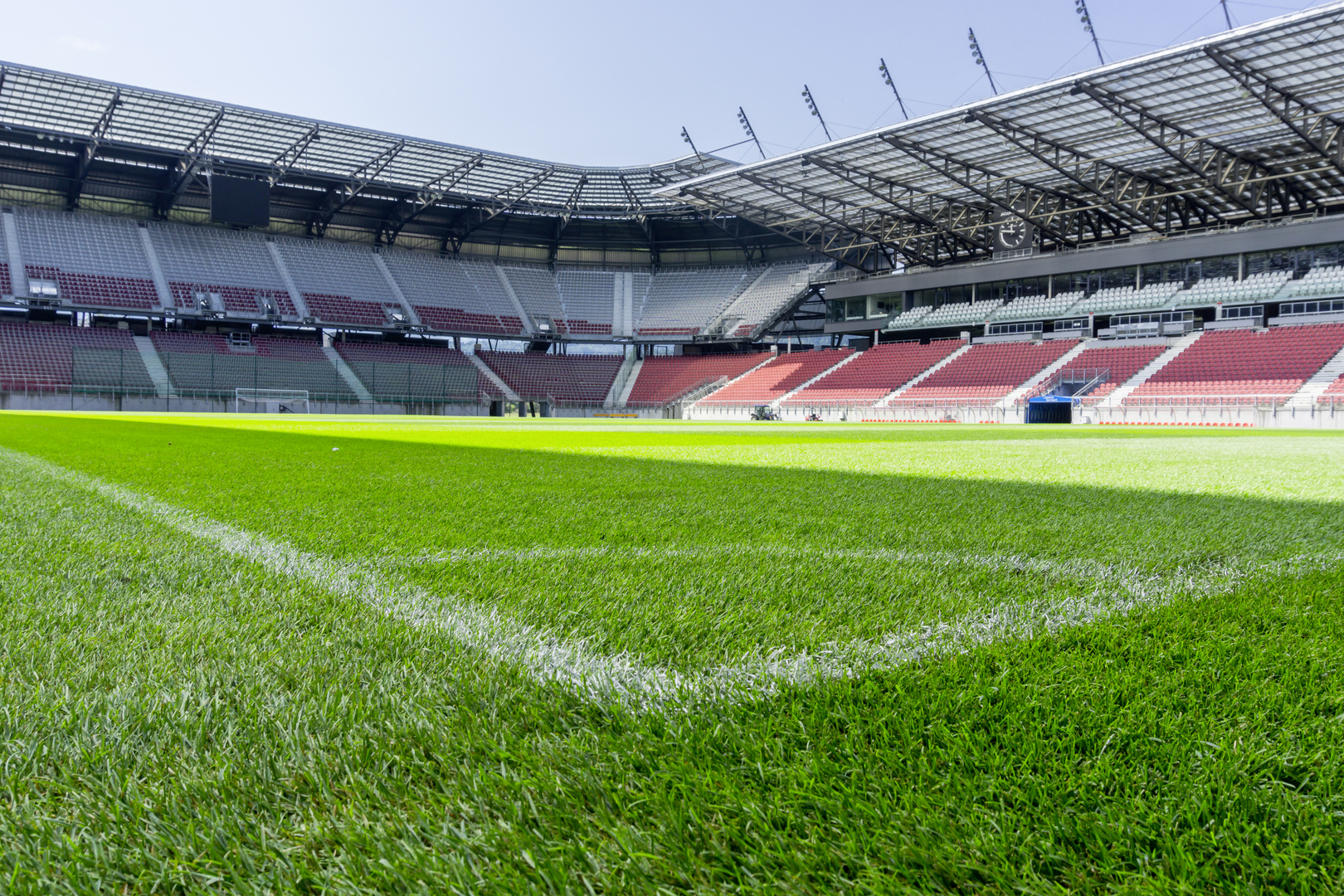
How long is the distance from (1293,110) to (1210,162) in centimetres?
335

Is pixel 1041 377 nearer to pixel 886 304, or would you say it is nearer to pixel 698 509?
pixel 886 304

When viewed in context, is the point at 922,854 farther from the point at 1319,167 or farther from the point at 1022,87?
the point at 1319,167

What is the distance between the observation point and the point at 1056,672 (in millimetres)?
1318

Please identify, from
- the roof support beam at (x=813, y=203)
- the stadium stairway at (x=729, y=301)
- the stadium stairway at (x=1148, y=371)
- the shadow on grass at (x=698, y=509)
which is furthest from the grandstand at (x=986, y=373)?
the shadow on grass at (x=698, y=509)

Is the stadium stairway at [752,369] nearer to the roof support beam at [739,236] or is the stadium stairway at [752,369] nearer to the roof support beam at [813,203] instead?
the roof support beam at [739,236]

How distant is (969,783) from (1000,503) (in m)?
3.11

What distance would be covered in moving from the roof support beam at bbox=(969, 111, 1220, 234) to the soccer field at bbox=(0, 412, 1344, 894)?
28.9m

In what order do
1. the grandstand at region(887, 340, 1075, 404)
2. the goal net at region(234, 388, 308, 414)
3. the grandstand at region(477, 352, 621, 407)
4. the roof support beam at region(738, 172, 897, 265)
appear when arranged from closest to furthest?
the grandstand at region(887, 340, 1075, 404) < the roof support beam at region(738, 172, 897, 265) < the goal net at region(234, 388, 308, 414) < the grandstand at region(477, 352, 621, 407)

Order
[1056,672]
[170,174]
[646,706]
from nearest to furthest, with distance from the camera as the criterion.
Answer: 1. [646,706]
2. [1056,672]
3. [170,174]

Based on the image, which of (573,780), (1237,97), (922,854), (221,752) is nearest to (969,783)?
(922,854)

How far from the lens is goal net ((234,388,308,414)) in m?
37.9

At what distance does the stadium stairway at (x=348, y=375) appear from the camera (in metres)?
41.3

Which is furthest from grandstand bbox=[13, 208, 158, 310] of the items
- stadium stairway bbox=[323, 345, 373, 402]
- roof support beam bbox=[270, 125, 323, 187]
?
roof support beam bbox=[270, 125, 323, 187]

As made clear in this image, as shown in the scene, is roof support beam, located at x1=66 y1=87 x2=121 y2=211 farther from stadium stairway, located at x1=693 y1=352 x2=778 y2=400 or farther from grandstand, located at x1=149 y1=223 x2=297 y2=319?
stadium stairway, located at x1=693 y1=352 x2=778 y2=400
